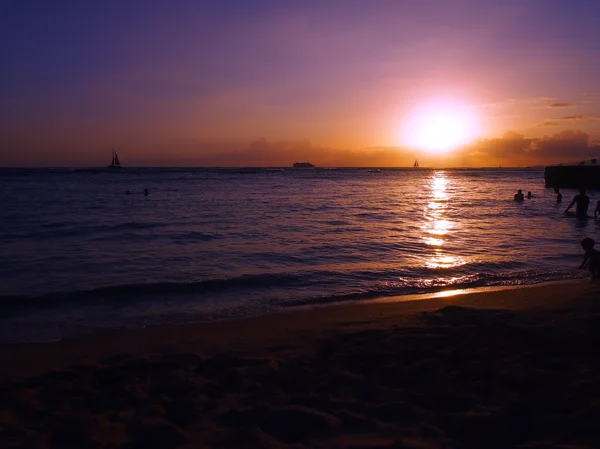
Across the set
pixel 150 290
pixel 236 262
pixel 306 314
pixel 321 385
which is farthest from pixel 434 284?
pixel 150 290

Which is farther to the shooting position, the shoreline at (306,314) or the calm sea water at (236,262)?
the calm sea water at (236,262)

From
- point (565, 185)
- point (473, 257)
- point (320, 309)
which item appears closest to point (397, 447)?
point (320, 309)

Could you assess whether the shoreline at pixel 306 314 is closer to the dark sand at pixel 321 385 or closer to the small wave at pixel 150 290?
the dark sand at pixel 321 385

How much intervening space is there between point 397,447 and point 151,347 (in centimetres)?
408

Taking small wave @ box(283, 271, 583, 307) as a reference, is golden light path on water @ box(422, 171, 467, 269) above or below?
above

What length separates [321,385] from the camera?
5254mm

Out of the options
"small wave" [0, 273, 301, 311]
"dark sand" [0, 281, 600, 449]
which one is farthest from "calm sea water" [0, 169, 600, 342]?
"dark sand" [0, 281, 600, 449]

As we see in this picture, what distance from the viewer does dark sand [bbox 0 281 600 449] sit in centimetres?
426

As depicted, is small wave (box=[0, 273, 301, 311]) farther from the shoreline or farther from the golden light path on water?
the golden light path on water

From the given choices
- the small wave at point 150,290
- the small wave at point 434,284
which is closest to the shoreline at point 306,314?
the small wave at point 434,284

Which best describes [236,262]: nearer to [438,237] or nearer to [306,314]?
[306,314]

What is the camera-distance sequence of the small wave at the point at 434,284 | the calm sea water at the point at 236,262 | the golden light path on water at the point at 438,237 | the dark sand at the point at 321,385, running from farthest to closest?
1. the golden light path on water at the point at 438,237
2. the small wave at the point at 434,284
3. the calm sea water at the point at 236,262
4. the dark sand at the point at 321,385

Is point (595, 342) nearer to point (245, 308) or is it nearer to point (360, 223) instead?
A: point (245, 308)

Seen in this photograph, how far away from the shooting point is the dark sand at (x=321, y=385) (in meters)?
4.26
